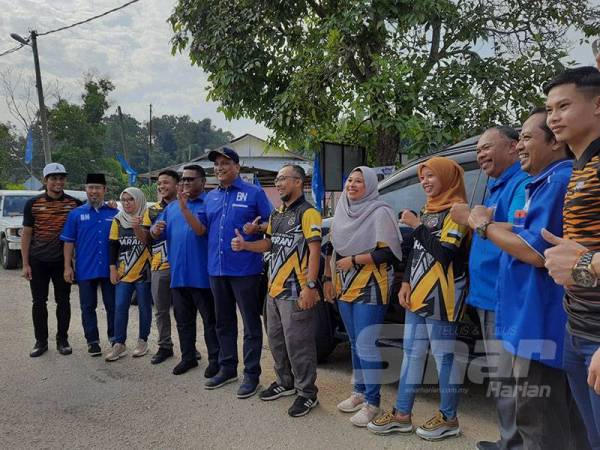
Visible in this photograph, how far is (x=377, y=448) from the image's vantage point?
2939 millimetres

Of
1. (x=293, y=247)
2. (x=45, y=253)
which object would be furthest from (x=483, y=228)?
(x=45, y=253)

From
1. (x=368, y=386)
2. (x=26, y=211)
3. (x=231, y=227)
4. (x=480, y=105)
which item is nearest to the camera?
(x=368, y=386)

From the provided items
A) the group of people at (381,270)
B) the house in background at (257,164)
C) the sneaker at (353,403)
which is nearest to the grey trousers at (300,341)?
the group of people at (381,270)

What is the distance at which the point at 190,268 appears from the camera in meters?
4.11

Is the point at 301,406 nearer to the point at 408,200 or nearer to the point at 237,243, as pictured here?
the point at 237,243

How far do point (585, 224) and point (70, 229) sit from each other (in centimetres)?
448

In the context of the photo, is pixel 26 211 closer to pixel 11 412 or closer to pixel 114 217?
pixel 114 217

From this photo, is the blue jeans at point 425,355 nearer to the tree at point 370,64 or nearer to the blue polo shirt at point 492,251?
the blue polo shirt at point 492,251

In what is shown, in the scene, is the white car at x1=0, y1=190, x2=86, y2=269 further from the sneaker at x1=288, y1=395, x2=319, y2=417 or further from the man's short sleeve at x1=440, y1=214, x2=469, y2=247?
the man's short sleeve at x1=440, y1=214, x2=469, y2=247

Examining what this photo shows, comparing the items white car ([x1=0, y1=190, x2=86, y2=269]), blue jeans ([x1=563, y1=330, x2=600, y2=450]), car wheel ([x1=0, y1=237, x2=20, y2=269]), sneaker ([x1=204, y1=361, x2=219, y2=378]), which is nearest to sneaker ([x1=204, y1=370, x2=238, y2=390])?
sneaker ([x1=204, y1=361, x2=219, y2=378])

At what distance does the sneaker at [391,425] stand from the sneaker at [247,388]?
1.02 meters

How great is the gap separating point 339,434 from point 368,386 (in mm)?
374

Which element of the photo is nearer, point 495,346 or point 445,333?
point 495,346

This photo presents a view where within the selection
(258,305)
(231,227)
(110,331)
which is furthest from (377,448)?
(110,331)
